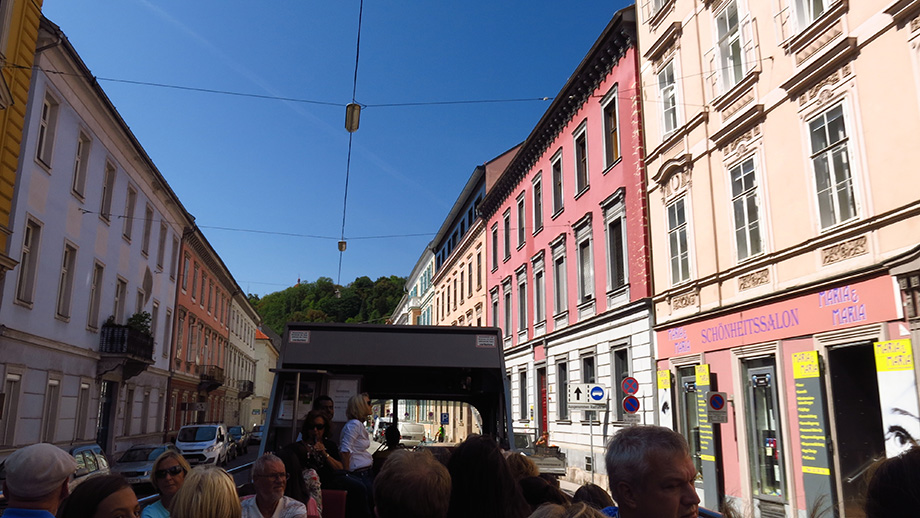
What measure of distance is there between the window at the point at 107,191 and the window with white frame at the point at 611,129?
17.9m

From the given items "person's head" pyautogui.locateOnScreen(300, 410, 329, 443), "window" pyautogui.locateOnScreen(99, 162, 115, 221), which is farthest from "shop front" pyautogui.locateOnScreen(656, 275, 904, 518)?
"window" pyautogui.locateOnScreen(99, 162, 115, 221)

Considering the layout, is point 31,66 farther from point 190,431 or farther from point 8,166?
point 190,431

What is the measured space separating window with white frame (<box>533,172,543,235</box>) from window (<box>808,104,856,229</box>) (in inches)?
641

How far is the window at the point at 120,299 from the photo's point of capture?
28266 mm

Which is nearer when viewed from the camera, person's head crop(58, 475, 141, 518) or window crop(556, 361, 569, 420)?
person's head crop(58, 475, 141, 518)

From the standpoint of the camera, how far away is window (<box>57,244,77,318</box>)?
23.0 m

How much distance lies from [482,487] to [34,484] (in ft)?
6.72

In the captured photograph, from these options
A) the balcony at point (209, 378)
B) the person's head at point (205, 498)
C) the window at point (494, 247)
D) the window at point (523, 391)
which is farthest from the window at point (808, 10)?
the balcony at point (209, 378)

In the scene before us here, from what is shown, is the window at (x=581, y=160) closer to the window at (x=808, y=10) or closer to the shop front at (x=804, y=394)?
the shop front at (x=804, y=394)

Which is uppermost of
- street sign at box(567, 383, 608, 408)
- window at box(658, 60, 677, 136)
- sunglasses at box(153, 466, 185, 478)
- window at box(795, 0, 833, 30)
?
window at box(658, 60, 677, 136)

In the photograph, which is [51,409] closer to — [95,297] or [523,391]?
[95,297]

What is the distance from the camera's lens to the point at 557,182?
27.6 m

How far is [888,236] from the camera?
11328 mm

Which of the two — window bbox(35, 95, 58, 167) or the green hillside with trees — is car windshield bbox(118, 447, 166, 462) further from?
the green hillside with trees
